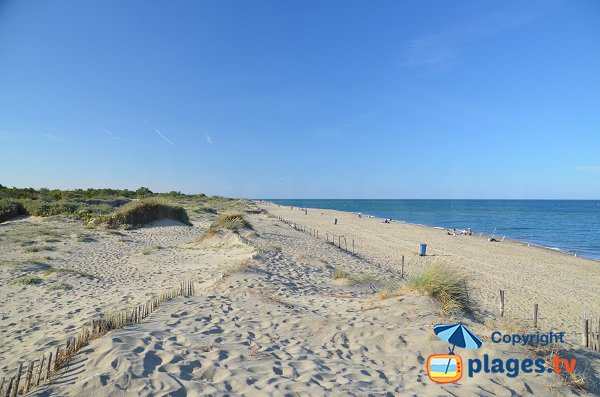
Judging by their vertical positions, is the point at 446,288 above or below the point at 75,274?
above

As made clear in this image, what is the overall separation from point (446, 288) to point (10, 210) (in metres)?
34.1

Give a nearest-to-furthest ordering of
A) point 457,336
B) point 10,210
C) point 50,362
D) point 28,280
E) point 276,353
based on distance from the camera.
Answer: point 50,362, point 276,353, point 457,336, point 28,280, point 10,210

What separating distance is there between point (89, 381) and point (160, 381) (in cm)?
82

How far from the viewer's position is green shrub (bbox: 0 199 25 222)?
28.2 meters

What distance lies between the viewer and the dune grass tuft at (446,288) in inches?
308

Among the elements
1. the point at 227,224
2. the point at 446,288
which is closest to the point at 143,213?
the point at 227,224

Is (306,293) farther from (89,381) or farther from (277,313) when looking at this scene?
(89,381)

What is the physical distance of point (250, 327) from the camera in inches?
275

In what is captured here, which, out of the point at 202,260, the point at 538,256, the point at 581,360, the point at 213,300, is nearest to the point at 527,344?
the point at 581,360

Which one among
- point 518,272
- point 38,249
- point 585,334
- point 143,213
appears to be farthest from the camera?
point 143,213

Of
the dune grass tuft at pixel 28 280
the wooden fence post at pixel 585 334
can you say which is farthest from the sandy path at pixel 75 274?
the wooden fence post at pixel 585 334

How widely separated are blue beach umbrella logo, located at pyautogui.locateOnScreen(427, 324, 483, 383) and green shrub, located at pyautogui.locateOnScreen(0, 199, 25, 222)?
1339 inches

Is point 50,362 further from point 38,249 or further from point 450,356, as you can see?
point 38,249

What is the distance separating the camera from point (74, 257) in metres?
15.7
